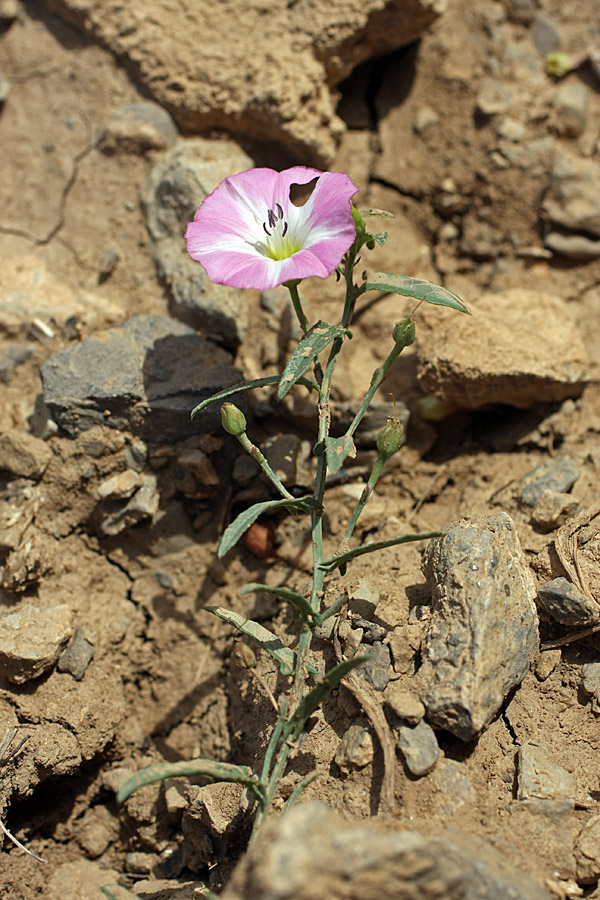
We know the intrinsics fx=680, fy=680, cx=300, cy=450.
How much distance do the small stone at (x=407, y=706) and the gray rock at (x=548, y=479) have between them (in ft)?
2.86

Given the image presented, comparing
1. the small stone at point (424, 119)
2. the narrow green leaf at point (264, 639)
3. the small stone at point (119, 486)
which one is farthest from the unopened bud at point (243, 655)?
the small stone at point (424, 119)

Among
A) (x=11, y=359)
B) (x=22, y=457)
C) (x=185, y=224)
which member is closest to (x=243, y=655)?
(x=22, y=457)

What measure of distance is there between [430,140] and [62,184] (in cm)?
173

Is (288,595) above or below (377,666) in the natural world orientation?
above

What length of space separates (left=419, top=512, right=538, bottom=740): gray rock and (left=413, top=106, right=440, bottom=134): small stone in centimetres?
215

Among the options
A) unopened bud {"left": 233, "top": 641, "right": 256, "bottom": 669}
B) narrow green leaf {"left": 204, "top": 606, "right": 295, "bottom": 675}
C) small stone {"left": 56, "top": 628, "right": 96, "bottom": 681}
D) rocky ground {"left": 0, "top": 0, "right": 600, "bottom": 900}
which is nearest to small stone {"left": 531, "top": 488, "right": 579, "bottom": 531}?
rocky ground {"left": 0, "top": 0, "right": 600, "bottom": 900}

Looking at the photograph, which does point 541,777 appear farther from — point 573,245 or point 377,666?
point 573,245

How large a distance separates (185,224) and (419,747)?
2164 millimetres

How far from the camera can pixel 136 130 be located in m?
3.00

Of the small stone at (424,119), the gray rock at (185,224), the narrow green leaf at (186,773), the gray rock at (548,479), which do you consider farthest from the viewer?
the small stone at (424,119)

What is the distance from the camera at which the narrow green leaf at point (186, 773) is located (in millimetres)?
1568

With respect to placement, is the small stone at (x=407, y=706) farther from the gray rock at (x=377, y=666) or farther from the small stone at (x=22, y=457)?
the small stone at (x=22, y=457)

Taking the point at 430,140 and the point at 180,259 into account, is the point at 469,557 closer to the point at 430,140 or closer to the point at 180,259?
the point at 180,259

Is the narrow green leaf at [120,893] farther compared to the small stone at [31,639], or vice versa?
the small stone at [31,639]
